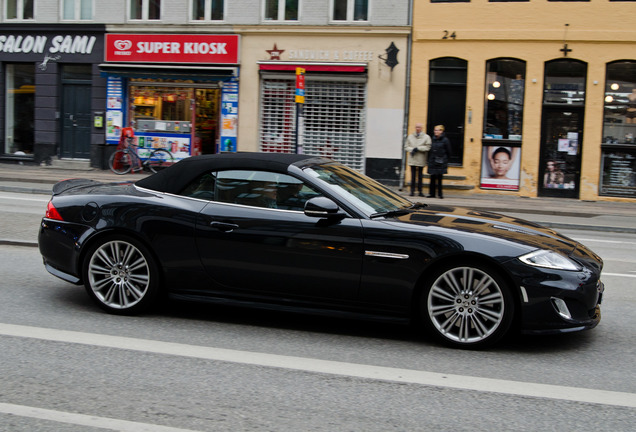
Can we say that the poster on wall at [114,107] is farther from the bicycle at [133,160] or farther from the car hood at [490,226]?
the car hood at [490,226]

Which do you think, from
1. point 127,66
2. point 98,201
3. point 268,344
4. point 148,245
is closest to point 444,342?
point 268,344

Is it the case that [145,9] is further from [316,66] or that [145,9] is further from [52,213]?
[52,213]

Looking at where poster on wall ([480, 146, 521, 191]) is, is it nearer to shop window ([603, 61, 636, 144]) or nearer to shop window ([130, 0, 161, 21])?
shop window ([603, 61, 636, 144])

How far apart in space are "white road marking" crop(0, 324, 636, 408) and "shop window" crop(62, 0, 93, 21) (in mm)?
20411

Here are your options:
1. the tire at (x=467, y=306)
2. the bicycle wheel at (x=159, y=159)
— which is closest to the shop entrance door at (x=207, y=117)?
the bicycle wheel at (x=159, y=159)

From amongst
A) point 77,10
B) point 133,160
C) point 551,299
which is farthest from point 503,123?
point 551,299

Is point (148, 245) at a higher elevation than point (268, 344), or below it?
higher

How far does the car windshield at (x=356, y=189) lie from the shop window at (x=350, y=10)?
53.0 ft

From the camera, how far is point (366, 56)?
2136 cm

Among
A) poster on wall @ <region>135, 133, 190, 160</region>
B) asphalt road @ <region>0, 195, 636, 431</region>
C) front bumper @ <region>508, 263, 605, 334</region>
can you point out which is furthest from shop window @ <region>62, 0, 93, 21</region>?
front bumper @ <region>508, 263, 605, 334</region>

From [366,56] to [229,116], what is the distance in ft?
15.8

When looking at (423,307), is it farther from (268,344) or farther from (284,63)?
(284,63)

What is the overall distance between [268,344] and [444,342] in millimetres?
1319

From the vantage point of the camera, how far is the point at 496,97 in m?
20.5
